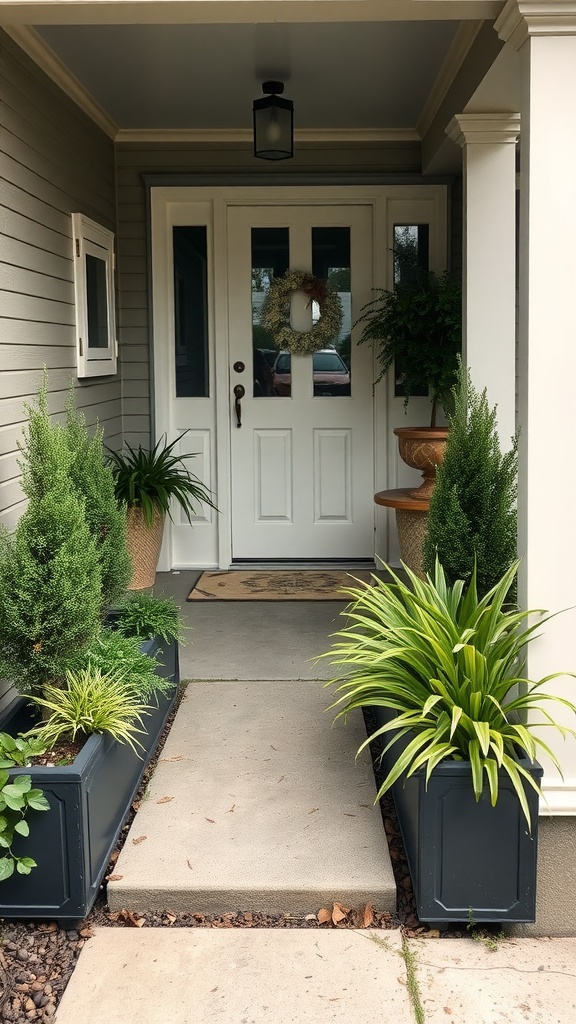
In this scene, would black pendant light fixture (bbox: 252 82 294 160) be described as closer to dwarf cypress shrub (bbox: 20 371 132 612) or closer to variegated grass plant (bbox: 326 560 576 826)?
dwarf cypress shrub (bbox: 20 371 132 612)

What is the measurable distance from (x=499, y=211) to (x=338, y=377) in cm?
190

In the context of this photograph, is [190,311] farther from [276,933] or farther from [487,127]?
[276,933]

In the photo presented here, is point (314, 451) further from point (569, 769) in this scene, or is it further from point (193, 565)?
point (569, 769)

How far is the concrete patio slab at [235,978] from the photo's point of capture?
2.07m

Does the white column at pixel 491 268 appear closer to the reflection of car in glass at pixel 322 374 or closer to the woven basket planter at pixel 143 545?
the reflection of car in glass at pixel 322 374

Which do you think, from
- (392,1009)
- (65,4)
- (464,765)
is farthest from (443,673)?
(65,4)

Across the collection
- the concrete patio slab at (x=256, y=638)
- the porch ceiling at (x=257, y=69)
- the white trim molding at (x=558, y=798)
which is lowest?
the concrete patio slab at (x=256, y=638)

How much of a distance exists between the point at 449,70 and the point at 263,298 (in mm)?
1749

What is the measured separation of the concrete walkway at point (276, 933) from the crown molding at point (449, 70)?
260cm

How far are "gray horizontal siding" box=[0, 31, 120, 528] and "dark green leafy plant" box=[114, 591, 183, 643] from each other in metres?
0.50

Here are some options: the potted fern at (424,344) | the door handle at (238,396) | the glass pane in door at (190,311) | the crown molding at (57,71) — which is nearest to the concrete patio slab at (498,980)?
the potted fern at (424,344)

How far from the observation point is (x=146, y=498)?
500 centimetres

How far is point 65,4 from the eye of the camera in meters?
2.63

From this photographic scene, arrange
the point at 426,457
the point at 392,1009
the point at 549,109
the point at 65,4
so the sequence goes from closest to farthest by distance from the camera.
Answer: the point at 392,1009, the point at 549,109, the point at 65,4, the point at 426,457
